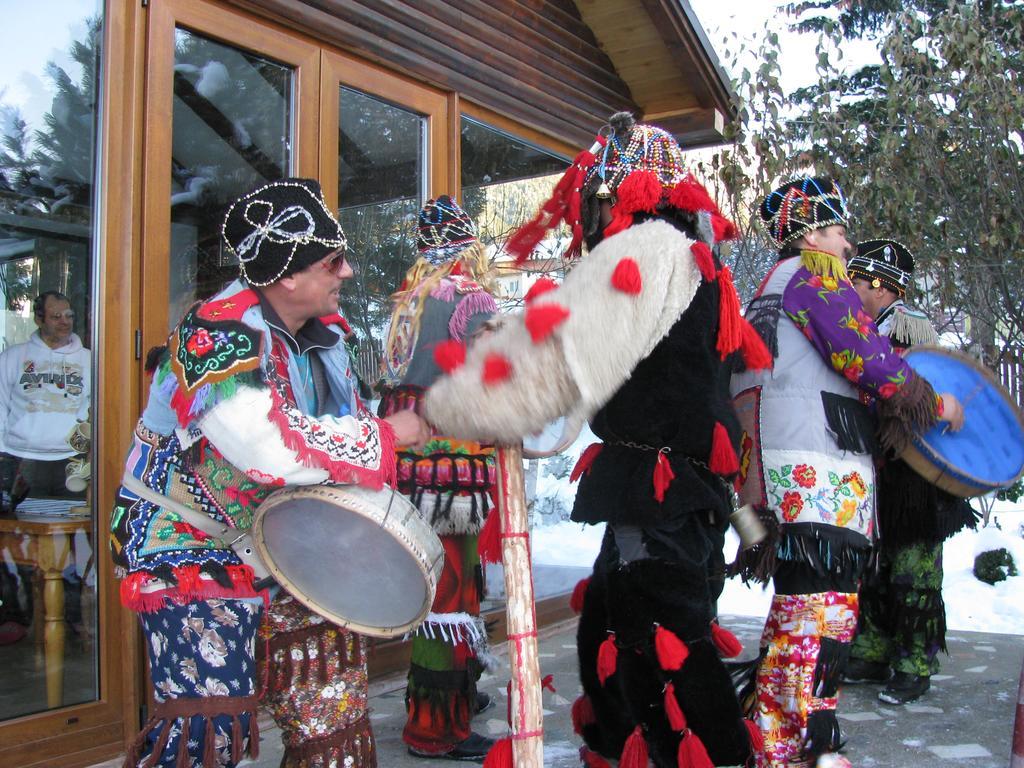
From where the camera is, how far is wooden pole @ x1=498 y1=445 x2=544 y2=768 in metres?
2.11

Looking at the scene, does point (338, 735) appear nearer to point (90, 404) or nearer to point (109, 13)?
point (90, 404)

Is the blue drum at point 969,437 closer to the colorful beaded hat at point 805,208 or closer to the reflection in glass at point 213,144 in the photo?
the colorful beaded hat at point 805,208

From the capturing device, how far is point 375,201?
4914 millimetres

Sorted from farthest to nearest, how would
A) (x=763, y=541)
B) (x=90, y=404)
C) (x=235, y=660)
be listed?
(x=90, y=404), (x=763, y=541), (x=235, y=660)

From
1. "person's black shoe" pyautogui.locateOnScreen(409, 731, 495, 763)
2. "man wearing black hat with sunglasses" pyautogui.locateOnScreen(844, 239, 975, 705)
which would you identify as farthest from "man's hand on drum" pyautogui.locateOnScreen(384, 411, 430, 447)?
"man wearing black hat with sunglasses" pyautogui.locateOnScreen(844, 239, 975, 705)

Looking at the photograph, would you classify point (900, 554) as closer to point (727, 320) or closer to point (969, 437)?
point (969, 437)

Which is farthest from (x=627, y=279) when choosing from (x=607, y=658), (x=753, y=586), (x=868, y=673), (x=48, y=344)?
(x=753, y=586)

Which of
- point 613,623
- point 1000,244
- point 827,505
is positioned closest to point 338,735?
point 613,623

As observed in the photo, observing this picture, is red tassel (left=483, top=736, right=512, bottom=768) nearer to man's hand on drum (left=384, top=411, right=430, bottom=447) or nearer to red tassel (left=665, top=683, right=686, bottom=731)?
red tassel (left=665, top=683, right=686, bottom=731)

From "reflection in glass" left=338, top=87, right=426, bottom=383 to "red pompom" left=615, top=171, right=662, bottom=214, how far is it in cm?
235

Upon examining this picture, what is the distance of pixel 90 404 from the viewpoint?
353cm

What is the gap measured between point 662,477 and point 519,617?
2.03ft

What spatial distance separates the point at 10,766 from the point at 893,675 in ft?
12.5

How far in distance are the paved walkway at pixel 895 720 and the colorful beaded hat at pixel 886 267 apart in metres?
2.01
